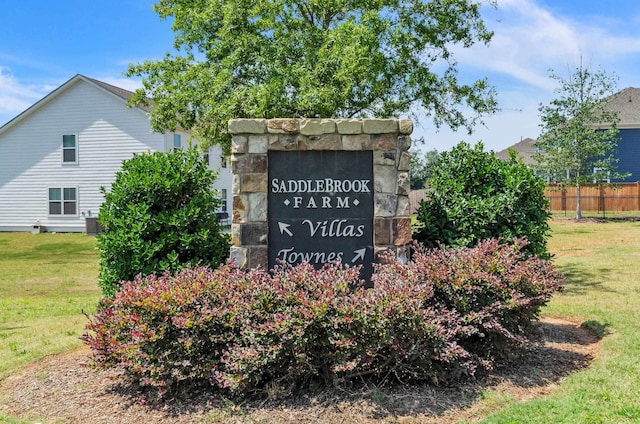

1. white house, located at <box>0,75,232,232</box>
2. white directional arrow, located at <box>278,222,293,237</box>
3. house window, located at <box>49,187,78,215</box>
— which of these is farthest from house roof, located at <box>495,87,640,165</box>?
white directional arrow, located at <box>278,222,293,237</box>

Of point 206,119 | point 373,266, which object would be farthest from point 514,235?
point 206,119

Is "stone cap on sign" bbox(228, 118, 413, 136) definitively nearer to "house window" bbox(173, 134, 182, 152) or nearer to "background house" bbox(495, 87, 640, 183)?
"house window" bbox(173, 134, 182, 152)

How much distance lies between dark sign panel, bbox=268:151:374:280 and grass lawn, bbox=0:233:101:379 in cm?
268

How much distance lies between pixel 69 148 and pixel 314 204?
22150 mm

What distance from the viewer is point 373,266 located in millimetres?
5766

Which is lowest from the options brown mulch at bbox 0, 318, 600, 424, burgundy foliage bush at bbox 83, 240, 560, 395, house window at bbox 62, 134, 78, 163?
brown mulch at bbox 0, 318, 600, 424

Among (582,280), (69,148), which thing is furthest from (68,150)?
(582,280)

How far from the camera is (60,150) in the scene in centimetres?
2503

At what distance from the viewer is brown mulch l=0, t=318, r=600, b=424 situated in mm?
3986

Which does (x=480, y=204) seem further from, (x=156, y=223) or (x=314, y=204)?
(x=156, y=223)

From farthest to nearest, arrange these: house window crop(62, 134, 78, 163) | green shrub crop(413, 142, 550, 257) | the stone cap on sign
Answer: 1. house window crop(62, 134, 78, 163)
2. green shrub crop(413, 142, 550, 257)
3. the stone cap on sign

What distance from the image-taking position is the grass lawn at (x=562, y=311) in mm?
Answer: 4055

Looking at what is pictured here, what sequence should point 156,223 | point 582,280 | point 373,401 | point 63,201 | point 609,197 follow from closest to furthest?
point 373,401 < point 156,223 < point 582,280 < point 63,201 < point 609,197

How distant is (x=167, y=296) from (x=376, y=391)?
1726 mm
